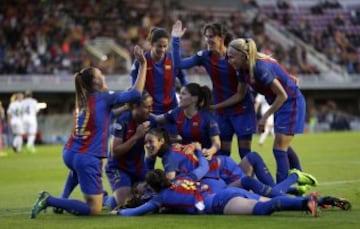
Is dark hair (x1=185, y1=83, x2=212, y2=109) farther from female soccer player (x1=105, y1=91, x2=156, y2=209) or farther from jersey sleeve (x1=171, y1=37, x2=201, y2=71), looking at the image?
jersey sleeve (x1=171, y1=37, x2=201, y2=71)

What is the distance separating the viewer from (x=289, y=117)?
10930mm

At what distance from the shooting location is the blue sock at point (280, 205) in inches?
348

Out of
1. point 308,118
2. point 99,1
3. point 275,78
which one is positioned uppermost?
point 99,1

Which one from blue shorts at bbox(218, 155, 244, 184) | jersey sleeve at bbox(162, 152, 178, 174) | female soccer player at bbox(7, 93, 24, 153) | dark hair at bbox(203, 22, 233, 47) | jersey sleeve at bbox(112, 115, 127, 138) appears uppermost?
dark hair at bbox(203, 22, 233, 47)

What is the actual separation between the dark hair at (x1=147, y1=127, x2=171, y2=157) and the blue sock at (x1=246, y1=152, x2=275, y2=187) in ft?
3.34

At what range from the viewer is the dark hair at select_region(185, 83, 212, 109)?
10758mm

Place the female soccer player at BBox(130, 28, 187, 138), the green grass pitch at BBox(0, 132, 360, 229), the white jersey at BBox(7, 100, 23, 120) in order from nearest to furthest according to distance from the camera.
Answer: the green grass pitch at BBox(0, 132, 360, 229) < the female soccer player at BBox(130, 28, 187, 138) < the white jersey at BBox(7, 100, 23, 120)

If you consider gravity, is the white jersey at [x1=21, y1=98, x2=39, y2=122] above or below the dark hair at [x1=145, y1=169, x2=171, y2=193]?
below

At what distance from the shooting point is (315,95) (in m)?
49.2

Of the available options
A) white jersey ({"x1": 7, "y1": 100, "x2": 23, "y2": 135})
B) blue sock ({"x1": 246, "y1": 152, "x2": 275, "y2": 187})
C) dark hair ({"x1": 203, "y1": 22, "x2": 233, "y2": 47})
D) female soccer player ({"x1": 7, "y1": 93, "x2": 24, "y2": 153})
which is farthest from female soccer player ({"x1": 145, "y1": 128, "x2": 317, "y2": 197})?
white jersey ({"x1": 7, "y1": 100, "x2": 23, "y2": 135})

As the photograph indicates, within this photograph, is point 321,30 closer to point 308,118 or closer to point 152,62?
point 308,118

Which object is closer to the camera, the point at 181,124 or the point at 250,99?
the point at 181,124

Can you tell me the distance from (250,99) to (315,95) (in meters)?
37.9

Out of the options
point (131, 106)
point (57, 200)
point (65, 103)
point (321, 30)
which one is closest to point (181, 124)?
point (131, 106)
